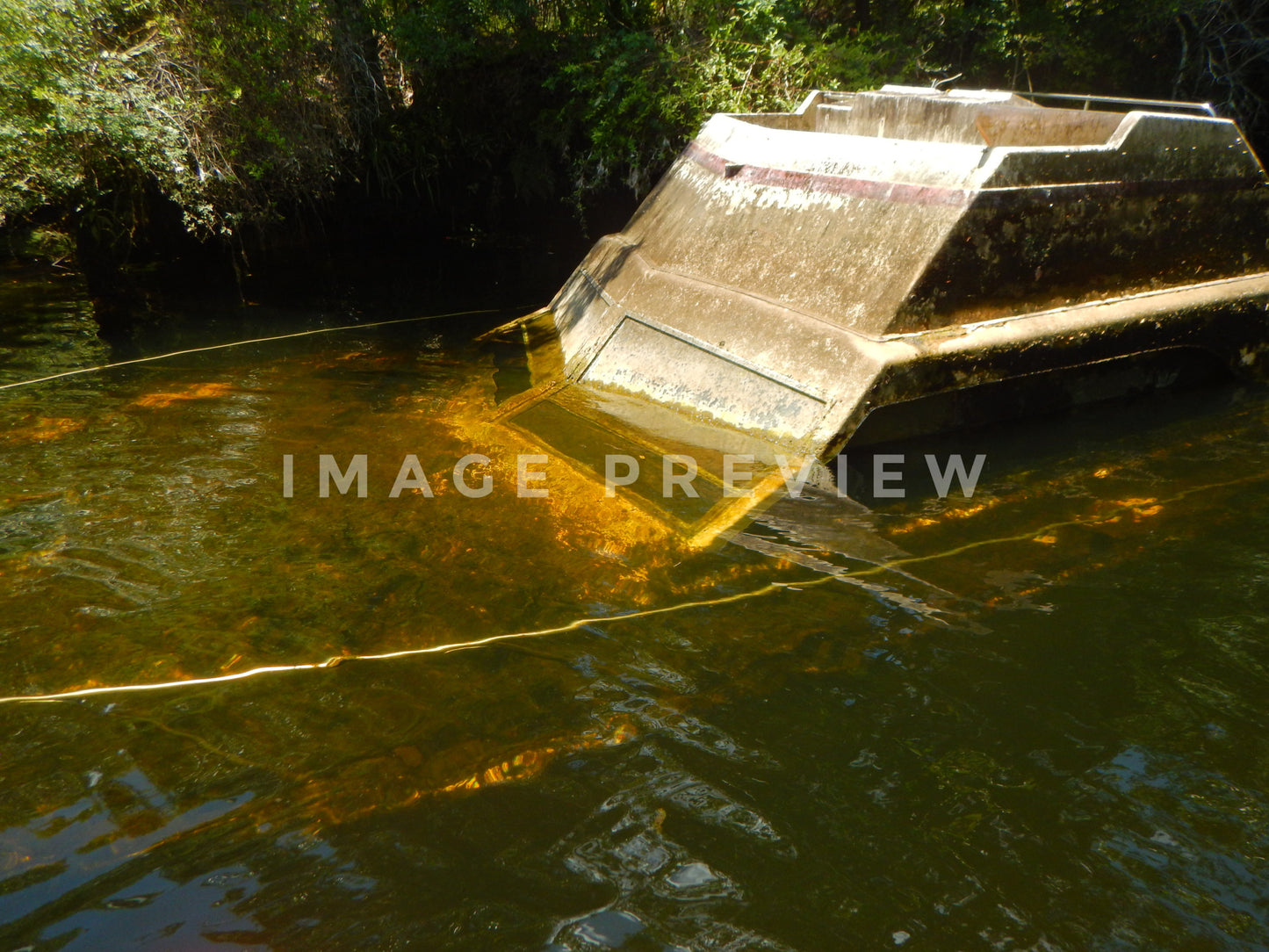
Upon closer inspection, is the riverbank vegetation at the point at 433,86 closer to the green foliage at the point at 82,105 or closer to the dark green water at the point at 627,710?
the green foliage at the point at 82,105

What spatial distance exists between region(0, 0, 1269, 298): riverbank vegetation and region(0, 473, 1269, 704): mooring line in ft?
17.6

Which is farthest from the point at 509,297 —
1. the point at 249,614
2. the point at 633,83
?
the point at 249,614

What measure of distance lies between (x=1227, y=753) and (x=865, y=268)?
2.26 metres

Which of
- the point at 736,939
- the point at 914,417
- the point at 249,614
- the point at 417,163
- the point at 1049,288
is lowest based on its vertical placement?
the point at 736,939

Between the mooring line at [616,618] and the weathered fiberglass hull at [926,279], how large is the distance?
592 mm

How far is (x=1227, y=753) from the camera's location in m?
2.35

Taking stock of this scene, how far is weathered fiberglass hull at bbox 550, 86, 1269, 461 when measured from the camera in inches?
148

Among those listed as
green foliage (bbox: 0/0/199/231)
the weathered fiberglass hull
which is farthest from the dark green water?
green foliage (bbox: 0/0/199/231)

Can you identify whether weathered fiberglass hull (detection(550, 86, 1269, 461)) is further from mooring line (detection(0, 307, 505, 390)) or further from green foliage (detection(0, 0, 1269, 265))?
green foliage (detection(0, 0, 1269, 265))

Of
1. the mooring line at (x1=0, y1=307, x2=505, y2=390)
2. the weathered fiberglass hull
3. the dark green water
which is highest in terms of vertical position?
the weathered fiberglass hull

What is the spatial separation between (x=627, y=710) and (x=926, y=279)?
2.22 metres

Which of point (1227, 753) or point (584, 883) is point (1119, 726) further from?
point (584, 883)

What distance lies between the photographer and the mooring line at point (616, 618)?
8.42 feet

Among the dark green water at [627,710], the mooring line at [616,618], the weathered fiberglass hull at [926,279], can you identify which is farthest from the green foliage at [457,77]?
the mooring line at [616,618]
